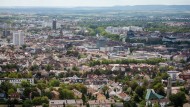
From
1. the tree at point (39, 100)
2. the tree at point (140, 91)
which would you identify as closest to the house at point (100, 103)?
the tree at point (39, 100)

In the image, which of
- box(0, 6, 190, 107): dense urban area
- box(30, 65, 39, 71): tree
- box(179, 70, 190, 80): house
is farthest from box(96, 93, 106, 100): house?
box(30, 65, 39, 71): tree

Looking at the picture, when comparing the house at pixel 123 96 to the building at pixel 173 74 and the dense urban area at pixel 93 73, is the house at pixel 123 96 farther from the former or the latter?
the building at pixel 173 74

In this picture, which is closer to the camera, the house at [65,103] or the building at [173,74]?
the house at [65,103]

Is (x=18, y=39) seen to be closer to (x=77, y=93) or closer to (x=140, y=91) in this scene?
(x=77, y=93)

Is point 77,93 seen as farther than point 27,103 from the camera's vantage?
Yes

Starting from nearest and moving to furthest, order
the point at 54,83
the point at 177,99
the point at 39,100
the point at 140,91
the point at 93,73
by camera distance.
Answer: the point at 39,100, the point at 177,99, the point at 140,91, the point at 54,83, the point at 93,73

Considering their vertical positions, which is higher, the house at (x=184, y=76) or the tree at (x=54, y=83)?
the tree at (x=54, y=83)

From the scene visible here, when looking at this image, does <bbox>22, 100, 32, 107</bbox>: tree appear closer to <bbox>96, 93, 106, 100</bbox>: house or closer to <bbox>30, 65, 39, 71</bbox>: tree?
<bbox>96, 93, 106, 100</bbox>: house

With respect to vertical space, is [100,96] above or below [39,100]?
below

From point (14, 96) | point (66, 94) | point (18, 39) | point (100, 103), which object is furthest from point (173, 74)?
point (18, 39)
